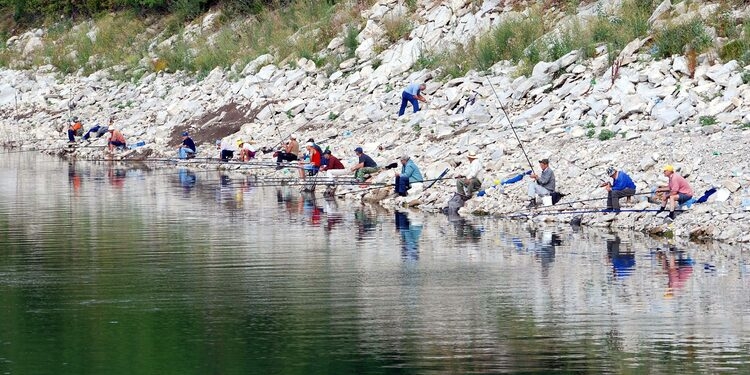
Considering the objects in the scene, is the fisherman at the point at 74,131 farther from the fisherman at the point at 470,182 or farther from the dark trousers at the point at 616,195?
the dark trousers at the point at 616,195

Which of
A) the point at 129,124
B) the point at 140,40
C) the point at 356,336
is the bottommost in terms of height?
the point at 356,336

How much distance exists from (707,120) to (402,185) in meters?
7.48

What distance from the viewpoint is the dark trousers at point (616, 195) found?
2945 cm

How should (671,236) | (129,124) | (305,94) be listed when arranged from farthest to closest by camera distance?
(129,124), (305,94), (671,236)

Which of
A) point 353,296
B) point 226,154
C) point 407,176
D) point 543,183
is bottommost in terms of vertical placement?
point 353,296

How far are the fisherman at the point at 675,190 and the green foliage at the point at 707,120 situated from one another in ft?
16.7

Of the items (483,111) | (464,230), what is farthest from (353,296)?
(483,111)

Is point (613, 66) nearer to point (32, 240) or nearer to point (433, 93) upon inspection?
point (433, 93)

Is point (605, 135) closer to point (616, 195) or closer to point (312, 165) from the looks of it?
point (616, 195)

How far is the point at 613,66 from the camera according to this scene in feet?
129

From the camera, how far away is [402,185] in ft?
116

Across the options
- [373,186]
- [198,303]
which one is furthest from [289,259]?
[373,186]

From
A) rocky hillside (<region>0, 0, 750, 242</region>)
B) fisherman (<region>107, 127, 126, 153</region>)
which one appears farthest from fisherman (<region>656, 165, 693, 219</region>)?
fisherman (<region>107, 127, 126, 153</region>)

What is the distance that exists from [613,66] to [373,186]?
25.3ft
